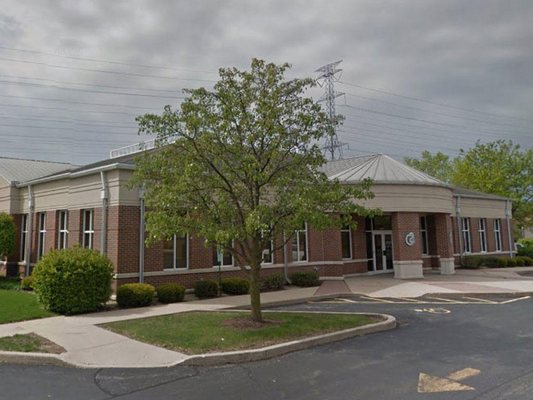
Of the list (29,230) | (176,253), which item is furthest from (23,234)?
(176,253)

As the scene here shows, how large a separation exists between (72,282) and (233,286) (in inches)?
239

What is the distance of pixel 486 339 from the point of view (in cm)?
966

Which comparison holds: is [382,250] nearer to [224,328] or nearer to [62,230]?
[62,230]

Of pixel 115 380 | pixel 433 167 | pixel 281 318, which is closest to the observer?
pixel 115 380

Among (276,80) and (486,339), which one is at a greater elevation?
(276,80)

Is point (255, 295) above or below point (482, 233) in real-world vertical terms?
below

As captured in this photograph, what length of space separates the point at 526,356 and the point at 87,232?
15379 mm

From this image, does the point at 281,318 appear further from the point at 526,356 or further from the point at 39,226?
the point at 39,226

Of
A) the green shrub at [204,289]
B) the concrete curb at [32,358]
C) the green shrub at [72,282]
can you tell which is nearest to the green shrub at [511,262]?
the green shrub at [204,289]

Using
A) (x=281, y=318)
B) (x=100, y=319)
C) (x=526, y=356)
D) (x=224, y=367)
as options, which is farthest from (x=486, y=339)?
(x=100, y=319)

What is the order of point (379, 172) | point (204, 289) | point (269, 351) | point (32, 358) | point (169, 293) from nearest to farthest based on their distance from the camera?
1. point (32, 358)
2. point (269, 351)
3. point (169, 293)
4. point (204, 289)
5. point (379, 172)

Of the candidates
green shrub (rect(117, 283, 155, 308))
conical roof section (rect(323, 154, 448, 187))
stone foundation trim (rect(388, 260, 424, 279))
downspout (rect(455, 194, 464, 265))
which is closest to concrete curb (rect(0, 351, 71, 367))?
green shrub (rect(117, 283, 155, 308))

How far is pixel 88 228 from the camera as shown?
707 inches

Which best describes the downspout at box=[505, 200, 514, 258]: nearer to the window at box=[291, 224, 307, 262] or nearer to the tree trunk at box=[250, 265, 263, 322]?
the window at box=[291, 224, 307, 262]
